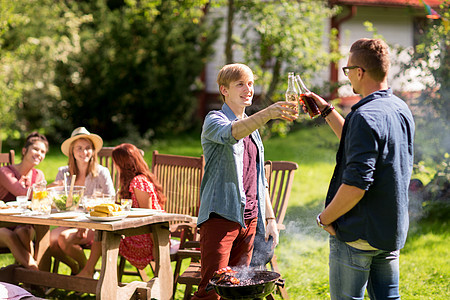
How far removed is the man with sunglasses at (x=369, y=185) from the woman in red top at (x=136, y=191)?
2091 millimetres

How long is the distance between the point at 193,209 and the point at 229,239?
2.13 meters

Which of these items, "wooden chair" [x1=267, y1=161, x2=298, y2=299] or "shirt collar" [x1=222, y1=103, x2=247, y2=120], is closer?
"shirt collar" [x1=222, y1=103, x2=247, y2=120]

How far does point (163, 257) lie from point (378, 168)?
7.47ft

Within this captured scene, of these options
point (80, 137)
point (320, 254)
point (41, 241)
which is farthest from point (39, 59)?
point (320, 254)

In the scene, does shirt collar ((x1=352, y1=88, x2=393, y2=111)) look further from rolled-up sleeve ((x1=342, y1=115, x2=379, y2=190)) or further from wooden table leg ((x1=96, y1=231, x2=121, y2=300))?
wooden table leg ((x1=96, y1=231, x2=121, y2=300))

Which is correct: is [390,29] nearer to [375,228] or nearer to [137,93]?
[137,93]

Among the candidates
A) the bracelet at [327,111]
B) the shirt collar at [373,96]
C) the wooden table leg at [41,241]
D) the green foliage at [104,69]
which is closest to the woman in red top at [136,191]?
the wooden table leg at [41,241]

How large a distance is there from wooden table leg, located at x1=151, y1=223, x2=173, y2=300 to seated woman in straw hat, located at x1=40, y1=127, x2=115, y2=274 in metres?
0.70

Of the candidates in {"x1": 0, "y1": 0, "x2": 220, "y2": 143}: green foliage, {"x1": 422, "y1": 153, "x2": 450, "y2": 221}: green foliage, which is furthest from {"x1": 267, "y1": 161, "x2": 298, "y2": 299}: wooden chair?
{"x1": 0, "y1": 0, "x2": 220, "y2": 143}: green foliage

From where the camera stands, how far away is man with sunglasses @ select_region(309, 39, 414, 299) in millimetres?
2416

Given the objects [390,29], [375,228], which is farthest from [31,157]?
[390,29]

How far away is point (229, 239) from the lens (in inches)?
120

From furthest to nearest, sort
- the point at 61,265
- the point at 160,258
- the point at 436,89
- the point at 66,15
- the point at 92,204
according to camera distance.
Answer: the point at 66,15 < the point at 436,89 < the point at 61,265 < the point at 160,258 < the point at 92,204

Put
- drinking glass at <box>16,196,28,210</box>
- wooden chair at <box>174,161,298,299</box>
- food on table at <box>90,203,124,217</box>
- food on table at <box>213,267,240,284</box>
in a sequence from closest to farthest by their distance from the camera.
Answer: food on table at <box>213,267,240,284</box>
food on table at <box>90,203,124,217</box>
wooden chair at <box>174,161,298,299</box>
drinking glass at <box>16,196,28,210</box>
